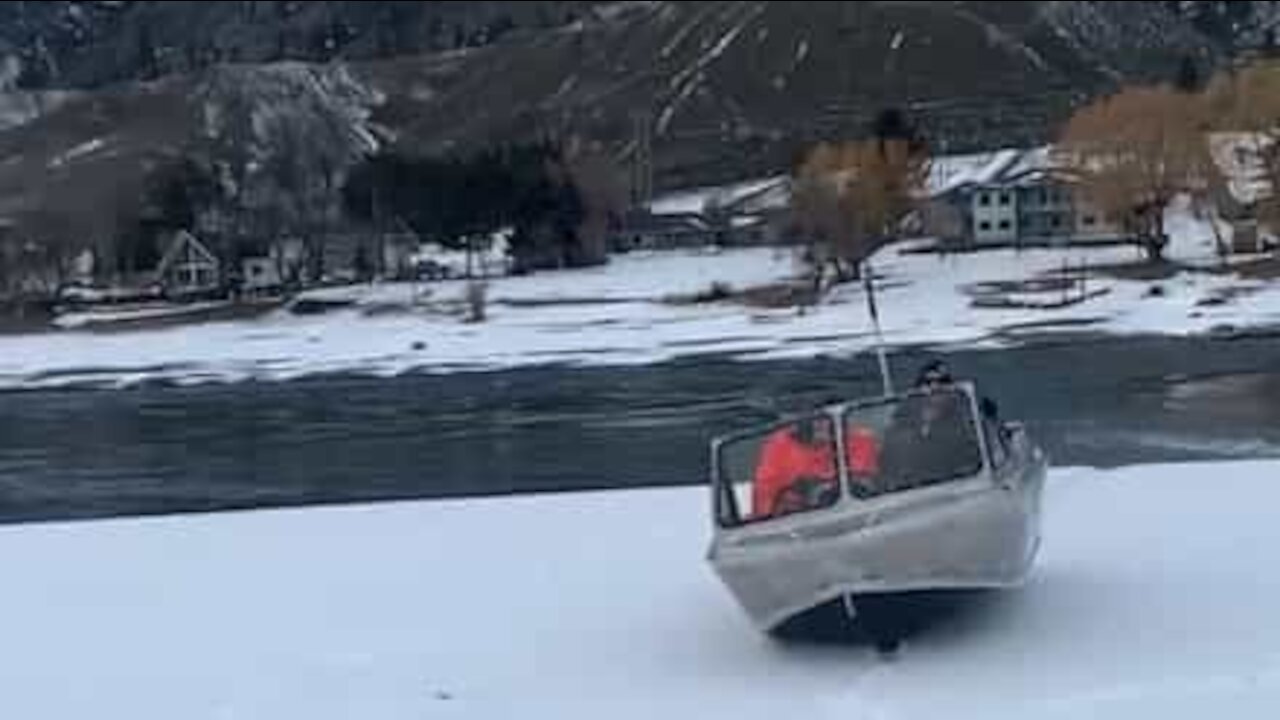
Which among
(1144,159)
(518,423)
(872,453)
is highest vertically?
(872,453)

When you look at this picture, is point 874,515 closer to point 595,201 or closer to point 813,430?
point 813,430

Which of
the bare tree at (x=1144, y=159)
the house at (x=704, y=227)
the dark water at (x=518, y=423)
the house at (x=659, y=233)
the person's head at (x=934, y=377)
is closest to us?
the person's head at (x=934, y=377)

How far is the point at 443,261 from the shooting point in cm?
12838

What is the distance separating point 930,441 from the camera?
42.3 feet

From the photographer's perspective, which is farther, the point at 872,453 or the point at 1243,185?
the point at 1243,185

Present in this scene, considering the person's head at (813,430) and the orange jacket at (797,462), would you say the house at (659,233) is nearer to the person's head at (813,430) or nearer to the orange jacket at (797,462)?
the orange jacket at (797,462)

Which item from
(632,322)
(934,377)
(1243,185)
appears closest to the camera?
(934,377)

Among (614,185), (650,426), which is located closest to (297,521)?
(650,426)

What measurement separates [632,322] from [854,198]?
984 inches

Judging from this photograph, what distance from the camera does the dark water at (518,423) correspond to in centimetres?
3538

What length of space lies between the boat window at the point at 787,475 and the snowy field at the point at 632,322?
180ft

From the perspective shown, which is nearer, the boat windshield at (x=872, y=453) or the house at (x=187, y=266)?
the boat windshield at (x=872, y=453)

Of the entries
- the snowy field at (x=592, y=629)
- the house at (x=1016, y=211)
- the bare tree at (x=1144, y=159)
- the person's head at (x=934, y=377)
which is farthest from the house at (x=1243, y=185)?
the person's head at (x=934, y=377)

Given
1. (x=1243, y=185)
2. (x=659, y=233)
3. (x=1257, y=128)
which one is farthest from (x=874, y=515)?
(x=659, y=233)
